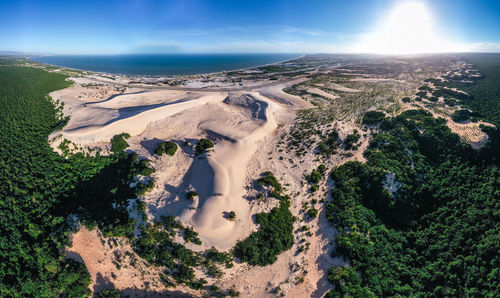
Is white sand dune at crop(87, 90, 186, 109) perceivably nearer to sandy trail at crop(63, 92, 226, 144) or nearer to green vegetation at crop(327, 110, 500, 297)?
sandy trail at crop(63, 92, 226, 144)

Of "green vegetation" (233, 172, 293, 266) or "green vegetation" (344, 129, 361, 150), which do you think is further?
"green vegetation" (344, 129, 361, 150)

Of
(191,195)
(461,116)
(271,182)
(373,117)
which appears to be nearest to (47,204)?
(191,195)

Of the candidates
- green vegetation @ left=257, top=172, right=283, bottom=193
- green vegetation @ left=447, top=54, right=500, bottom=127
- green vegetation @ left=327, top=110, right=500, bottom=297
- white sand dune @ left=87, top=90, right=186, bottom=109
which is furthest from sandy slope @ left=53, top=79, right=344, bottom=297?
green vegetation @ left=447, top=54, right=500, bottom=127

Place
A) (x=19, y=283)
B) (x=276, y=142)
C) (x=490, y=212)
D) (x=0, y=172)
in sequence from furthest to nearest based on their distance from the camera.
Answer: (x=276, y=142)
(x=0, y=172)
(x=490, y=212)
(x=19, y=283)

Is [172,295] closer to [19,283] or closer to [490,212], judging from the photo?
[19,283]

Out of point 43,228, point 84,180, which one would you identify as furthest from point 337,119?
point 43,228

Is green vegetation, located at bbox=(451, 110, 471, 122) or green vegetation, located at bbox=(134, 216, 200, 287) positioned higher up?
green vegetation, located at bbox=(451, 110, 471, 122)
